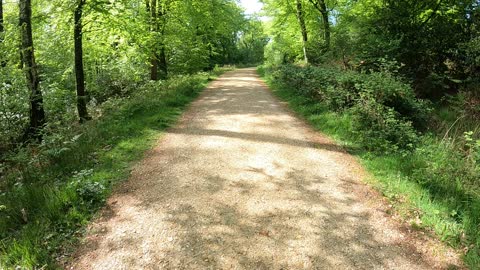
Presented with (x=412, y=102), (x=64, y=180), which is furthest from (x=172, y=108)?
(x=412, y=102)

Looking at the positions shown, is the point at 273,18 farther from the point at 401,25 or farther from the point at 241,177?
the point at 241,177

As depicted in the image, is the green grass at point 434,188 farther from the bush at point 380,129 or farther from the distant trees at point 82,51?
the distant trees at point 82,51

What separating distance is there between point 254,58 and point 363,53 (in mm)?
51432

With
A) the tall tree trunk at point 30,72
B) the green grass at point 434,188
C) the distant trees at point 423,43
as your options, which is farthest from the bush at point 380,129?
the tall tree trunk at point 30,72

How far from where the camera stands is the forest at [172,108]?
181 inches

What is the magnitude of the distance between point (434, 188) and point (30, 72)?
9236mm

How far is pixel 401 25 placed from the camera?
12.6 m

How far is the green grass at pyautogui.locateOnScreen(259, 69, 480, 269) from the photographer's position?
13.5ft

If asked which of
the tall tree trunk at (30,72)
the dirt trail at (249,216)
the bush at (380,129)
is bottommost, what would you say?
the dirt trail at (249,216)

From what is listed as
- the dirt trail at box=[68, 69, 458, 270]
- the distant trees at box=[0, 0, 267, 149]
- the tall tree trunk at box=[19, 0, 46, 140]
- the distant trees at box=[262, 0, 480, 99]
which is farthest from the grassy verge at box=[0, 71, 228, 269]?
the distant trees at box=[262, 0, 480, 99]

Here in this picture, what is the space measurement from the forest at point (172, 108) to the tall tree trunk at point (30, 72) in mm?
28

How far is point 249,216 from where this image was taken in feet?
15.1

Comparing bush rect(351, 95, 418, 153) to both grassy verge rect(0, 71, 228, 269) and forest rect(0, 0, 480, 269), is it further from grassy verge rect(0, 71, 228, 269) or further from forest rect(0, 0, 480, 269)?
grassy verge rect(0, 71, 228, 269)

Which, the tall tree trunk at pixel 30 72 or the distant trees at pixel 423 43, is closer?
the tall tree trunk at pixel 30 72
